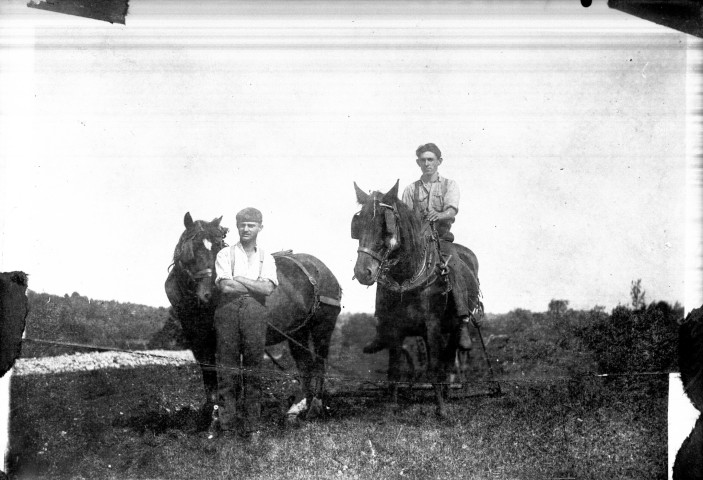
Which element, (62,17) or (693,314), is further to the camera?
(62,17)

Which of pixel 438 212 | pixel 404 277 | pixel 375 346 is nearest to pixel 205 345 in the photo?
pixel 375 346

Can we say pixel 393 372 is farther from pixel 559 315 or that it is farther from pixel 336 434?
pixel 559 315

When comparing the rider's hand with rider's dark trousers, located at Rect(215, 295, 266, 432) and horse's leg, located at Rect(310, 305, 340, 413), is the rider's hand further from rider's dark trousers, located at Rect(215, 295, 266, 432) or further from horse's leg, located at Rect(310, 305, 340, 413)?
rider's dark trousers, located at Rect(215, 295, 266, 432)

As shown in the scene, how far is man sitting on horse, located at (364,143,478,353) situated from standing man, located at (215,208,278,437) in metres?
1.25

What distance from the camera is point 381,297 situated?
5941 mm

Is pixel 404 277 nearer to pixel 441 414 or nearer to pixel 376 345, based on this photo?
pixel 376 345

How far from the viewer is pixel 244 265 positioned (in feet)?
17.5

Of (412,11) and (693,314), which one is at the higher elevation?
(412,11)

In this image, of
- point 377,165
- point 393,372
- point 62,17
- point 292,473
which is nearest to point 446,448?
point 393,372

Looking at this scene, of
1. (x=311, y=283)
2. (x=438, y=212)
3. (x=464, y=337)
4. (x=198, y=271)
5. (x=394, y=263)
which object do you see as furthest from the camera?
(x=464, y=337)

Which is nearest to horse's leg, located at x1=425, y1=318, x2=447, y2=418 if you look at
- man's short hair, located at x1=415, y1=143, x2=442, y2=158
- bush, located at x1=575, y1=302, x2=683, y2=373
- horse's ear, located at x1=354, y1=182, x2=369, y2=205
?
horse's ear, located at x1=354, y1=182, x2=369, y2=205

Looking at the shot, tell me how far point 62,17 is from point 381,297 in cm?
401

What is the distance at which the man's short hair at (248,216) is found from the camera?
565 cm

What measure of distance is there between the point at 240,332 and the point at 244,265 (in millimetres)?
587
